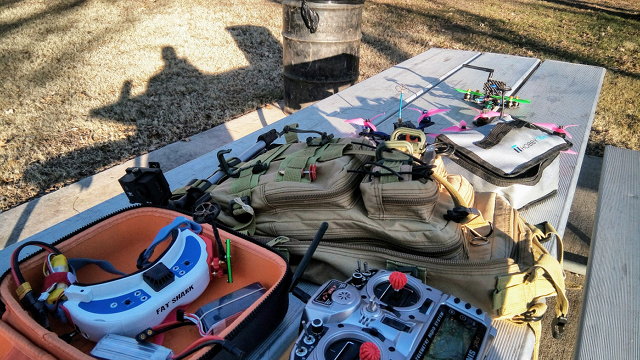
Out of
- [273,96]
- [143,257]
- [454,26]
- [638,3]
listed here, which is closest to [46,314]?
[143,257]

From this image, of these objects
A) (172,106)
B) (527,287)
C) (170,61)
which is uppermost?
(527,287)

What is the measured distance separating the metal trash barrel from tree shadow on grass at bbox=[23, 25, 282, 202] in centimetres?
84

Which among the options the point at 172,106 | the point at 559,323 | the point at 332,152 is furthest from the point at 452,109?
the point at 172,106

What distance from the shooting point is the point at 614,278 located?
4.74ft

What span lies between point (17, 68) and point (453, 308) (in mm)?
5999

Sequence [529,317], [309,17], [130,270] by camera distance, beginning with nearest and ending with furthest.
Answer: [529,317] → [130,270] → [309,17]

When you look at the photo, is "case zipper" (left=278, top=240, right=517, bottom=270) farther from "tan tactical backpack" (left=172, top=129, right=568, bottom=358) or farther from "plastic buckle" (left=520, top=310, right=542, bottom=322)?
"plastic buckle" (left=520, top=310, right=542, bottom=322)

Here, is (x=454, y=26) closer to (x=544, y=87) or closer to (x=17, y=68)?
(x=544, y=87)

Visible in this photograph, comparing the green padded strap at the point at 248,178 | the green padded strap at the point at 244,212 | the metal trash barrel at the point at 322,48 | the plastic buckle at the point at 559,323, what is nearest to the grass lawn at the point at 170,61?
the metal trash barrel at the point at 322,48

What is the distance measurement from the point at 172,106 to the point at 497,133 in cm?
346

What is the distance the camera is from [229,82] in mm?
4953

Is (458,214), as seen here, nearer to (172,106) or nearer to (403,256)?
(403,256)

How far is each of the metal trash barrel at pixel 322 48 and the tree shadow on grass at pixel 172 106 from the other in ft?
2.74

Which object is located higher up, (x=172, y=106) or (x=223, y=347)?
(x=223, y=347)
